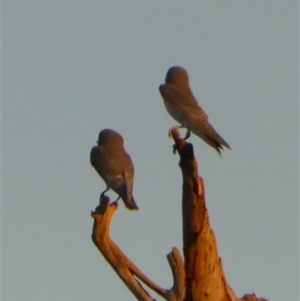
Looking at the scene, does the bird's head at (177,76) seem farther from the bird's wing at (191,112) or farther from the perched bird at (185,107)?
the bird's wing at (191,112)

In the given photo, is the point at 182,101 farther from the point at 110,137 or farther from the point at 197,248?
the point at 197,248

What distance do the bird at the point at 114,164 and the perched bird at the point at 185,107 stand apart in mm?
1252

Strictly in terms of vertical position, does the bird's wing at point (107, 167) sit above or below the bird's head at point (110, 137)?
below

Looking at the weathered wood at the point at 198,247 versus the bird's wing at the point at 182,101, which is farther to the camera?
the bird's wing at the point at 182,101

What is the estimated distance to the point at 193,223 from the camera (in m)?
9.75

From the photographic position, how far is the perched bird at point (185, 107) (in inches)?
481

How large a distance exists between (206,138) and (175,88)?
1.82 metres

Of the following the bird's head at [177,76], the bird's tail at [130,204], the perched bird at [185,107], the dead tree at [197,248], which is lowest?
the dead tree at [197,248]

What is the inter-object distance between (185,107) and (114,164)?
69.3 inches

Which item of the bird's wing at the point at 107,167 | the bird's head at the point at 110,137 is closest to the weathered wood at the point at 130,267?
the bird's wing at the point at 107,167

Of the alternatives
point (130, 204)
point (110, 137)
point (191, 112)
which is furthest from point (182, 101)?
point (110, 137)

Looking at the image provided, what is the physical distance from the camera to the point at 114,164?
14.4m

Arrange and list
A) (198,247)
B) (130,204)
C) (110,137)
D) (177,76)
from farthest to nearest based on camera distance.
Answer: (110,137), (177,76), (130,204), (198,247)

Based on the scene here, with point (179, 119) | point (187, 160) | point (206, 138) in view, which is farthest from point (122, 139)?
point (187, 160)
